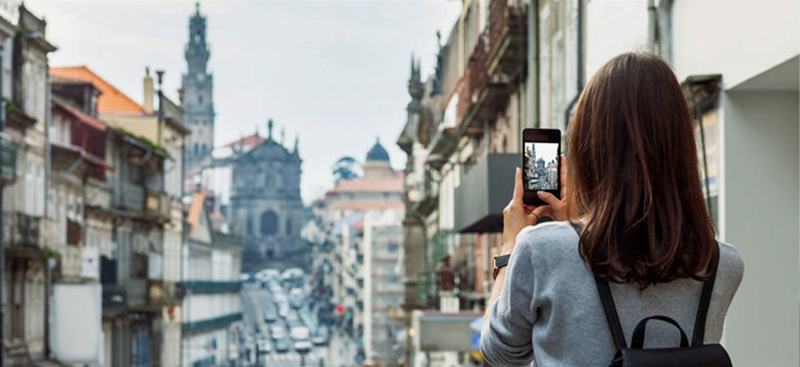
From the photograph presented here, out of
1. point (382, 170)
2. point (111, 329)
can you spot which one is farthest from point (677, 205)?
point (382, 170)

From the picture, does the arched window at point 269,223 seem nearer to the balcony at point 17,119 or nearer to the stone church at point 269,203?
the stone church at point 269,203

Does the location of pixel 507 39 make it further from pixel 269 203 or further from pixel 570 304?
pixel 269 203

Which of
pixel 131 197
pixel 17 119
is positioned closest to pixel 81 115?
pixel 131 197

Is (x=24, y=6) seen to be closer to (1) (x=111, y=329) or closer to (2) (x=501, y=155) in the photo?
(1) (x=111, y=329)

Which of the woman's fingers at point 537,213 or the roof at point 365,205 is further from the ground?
the roof at point 365,205

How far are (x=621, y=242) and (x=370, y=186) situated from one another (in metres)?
151

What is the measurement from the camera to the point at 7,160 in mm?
30609

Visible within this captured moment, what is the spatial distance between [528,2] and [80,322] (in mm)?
24376

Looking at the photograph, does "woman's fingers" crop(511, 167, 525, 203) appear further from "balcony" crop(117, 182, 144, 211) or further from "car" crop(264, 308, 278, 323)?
"car" crop(264, 308, 278, 323)

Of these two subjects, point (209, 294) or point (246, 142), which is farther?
point (246, 142)

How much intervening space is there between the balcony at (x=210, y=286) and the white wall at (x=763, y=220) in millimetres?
60253

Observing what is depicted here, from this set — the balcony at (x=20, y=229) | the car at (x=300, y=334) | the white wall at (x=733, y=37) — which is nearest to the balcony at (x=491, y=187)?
the white wall at (x=733, y=37)

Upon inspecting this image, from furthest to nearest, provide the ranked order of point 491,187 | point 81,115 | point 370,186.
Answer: point 370,186 → point 81,115 → point 491,187

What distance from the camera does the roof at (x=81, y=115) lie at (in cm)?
3956
